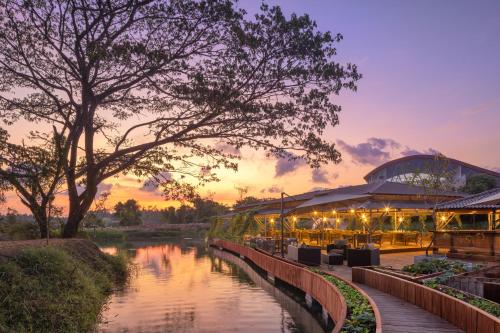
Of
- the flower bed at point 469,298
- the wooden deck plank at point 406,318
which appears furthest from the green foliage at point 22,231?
the flower bed at point 469,298

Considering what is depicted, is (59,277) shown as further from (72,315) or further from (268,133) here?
Result: (268,133)

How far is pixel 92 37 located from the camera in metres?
16.5

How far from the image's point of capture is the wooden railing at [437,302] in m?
7.69

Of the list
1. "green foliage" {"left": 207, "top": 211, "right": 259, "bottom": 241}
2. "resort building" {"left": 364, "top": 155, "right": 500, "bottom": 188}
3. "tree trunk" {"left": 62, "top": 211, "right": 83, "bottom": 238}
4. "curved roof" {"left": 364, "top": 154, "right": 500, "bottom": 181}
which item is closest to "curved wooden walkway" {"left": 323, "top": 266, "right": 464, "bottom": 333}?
"tree trunk" {"left": 62, "top": 211, "right": 83, "bottom": 238}

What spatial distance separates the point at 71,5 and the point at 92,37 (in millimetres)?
1185

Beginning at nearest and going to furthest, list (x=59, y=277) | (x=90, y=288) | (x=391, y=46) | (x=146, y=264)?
1. (x=59, y=277)
2. (x=90, y=288)
3. (x=391, y=46)
4. (x=146, y=264)

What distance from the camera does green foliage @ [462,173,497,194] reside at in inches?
2013

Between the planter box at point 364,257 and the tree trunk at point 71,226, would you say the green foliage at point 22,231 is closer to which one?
the tree trunk at point 71,226

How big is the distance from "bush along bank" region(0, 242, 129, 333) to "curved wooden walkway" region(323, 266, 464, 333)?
656 cm

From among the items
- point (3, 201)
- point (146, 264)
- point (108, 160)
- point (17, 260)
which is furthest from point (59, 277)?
point (146, 264)

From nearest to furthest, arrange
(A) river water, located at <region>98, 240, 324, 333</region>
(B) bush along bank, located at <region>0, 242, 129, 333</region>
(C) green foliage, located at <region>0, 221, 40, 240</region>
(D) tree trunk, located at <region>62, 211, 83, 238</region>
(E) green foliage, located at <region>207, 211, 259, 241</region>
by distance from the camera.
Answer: (B) bush along bank, located at <region>0, 242, 129, 333</region> < (A) river water, located at <region>98, 240, 324, 333</region> < (D) tree trunk, located at <region>62, 211, 83, 238</region> < (C) green foliage, located at <region>0, 221, 40, 240</region> < (E) green foliage, located at <region>207, 211, 259, 241</region>

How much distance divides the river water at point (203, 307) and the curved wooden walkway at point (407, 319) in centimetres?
309

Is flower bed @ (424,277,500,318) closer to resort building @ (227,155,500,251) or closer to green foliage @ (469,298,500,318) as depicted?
green foliage @ (469,298,500,318)

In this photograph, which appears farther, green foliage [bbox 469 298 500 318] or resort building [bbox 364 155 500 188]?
resort building [bbox 364 155 500 188]
